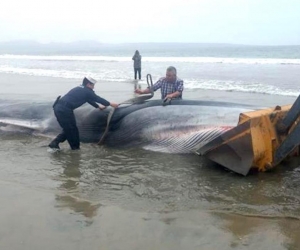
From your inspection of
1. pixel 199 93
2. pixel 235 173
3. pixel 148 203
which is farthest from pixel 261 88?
pixel 148 203

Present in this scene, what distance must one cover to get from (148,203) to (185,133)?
7.90 ft

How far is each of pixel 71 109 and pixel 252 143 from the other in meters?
3.58

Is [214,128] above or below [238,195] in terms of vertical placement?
above

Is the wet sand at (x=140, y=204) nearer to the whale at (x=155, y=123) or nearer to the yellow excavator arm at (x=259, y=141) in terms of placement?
the yellow excavator arm at (x=259, y=141)

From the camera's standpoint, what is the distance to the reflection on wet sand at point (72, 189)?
4684 mm

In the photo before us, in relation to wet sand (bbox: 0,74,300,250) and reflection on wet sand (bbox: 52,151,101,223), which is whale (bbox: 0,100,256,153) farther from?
reflection on wet sand (bbox: 52,151,101,223)

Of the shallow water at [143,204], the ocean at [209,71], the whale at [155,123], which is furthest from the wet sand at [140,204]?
the ocean at [209,71]

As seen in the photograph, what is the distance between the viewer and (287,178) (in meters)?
5.71

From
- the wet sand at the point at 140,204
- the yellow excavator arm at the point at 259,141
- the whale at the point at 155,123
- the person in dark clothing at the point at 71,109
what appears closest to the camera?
the wet sand at the point at 140,204

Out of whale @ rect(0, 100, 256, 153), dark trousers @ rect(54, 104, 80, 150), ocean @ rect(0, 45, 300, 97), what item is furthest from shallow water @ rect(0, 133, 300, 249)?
ocean @ rect(0, 45, 300, 97)

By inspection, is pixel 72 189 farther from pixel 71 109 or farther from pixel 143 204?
pixel 71 109

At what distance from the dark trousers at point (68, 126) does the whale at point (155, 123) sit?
480 millimetres

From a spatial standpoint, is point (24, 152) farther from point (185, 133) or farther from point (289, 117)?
point (289, 117)

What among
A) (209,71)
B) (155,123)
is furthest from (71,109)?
(209,71)
